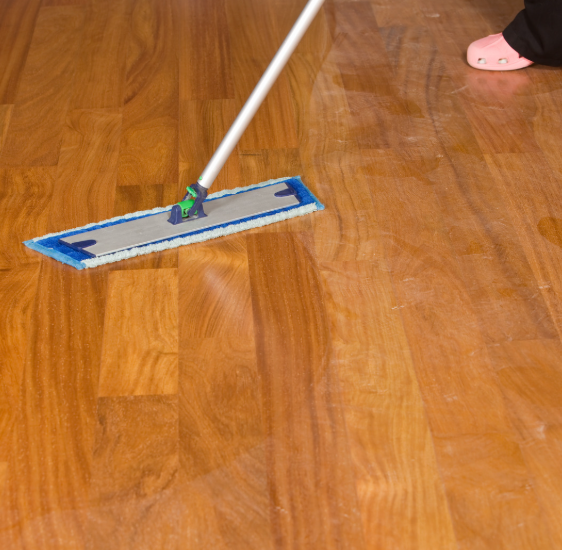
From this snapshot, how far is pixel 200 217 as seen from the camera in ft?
3.69

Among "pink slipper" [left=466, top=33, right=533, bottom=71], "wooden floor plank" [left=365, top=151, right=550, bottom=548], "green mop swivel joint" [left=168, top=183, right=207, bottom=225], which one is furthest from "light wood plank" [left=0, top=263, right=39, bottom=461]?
"pink slipper" [left=466, top=33, right=533, bottom=71]

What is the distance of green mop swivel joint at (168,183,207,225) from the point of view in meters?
1.08

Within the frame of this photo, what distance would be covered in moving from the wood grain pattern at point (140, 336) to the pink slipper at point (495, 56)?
2.97 ft

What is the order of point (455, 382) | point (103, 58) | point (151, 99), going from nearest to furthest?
1. point (455, 382)
2. point (151, 99)
3. point (103, 58)

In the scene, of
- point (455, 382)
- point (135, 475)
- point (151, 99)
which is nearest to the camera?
point (135, 475)

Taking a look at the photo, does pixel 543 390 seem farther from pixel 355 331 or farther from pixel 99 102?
pixel 99 102

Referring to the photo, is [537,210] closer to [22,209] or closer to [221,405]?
[221,405]

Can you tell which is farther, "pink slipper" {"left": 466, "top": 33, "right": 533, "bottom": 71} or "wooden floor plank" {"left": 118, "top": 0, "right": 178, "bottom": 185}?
"pink slipper" {"left": 466, "top": 33, "right": 533, "bottom": 71}

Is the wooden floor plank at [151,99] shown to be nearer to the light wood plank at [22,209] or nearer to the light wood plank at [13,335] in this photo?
the light wood plank at [22,209]

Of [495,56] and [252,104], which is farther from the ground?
[252,104]

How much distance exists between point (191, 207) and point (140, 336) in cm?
24

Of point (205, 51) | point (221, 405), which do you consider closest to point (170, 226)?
point (221, 405)

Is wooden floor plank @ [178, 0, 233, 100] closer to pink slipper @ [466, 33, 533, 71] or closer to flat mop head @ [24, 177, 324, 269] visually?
flat mop head @ [24, 177, 324, 269]

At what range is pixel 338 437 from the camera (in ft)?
2.72
